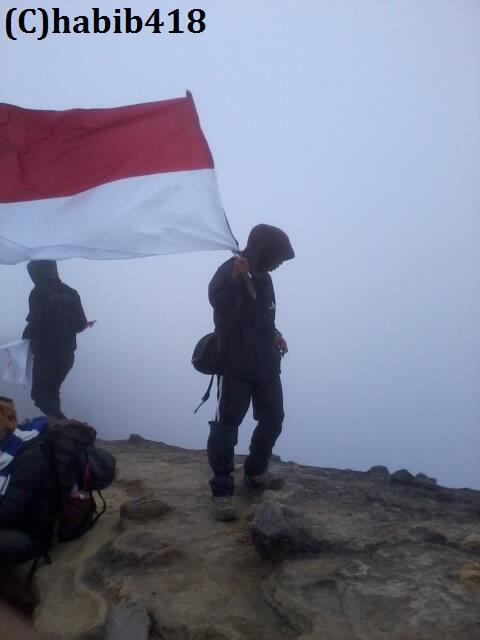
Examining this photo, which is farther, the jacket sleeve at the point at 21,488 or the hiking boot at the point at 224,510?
the hiking boot at the point at 224,510

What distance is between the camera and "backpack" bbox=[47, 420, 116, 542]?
155 inches

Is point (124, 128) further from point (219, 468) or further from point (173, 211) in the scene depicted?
point (219, 468)

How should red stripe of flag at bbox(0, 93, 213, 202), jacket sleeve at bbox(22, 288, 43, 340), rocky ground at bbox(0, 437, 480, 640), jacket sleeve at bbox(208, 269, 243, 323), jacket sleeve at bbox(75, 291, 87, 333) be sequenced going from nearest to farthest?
rocky ground at bbox(0, 437, 480, 640) → jacket sleeve at bbox(208, 269, 243, 323) → red stripe of flag at bbox(0, 93, 213, 202) → jacket sleeve at bbox(22, 288, 43, 340) → jacket sleeve at bbox(75, 291, 87, 333)

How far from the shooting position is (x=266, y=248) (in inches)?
181

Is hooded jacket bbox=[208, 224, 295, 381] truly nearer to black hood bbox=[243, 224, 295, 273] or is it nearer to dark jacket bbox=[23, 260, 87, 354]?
black hood bbox=[243, 224, 295, 273]

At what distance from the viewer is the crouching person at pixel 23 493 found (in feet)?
12.2

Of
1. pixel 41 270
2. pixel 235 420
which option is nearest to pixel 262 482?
pixel 235 420

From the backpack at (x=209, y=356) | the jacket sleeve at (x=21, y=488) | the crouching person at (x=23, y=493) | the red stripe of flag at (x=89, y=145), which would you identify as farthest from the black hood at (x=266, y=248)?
the jacket sleeve at (x=21, y=488)

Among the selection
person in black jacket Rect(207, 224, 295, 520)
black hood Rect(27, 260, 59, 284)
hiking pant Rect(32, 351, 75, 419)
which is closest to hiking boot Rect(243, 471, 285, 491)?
person in black jacket Rect(207, 224, 295, 520)

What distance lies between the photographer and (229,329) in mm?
4562

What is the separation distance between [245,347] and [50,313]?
2575 mm

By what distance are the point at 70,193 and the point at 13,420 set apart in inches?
68.0

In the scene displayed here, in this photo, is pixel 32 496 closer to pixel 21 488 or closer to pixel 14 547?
pixel 21 488

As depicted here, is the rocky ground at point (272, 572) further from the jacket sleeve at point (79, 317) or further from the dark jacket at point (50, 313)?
the jacket sleeve at point (79, 317)
